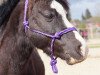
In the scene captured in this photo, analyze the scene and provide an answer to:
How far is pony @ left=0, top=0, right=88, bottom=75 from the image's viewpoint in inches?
189

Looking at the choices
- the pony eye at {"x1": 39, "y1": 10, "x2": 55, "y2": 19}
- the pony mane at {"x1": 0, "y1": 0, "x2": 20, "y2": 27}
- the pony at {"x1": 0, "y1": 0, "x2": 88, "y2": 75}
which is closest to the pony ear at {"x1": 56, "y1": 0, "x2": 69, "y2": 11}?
the pony at {"x1": 0, "y1": 0, "x2": 88, "y2": 75}

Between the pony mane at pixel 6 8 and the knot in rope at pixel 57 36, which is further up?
the pony mane at pixel 6 8

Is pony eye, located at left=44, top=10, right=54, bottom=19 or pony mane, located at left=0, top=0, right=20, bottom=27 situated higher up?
pony mane, located at left=0, top=0, right=20, bottom=27

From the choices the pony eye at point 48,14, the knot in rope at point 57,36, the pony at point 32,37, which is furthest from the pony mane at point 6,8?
the knot in rope at point 57,36

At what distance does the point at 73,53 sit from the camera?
473cm

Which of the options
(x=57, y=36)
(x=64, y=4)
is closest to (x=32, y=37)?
(x=57, y=36)

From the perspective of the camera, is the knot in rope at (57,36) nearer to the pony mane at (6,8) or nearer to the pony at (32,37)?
the pony at (32,37)

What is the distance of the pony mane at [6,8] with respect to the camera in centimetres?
532

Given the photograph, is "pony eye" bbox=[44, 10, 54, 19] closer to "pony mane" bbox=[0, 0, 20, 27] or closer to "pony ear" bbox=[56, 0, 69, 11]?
"pony ear" bbox=[56, 0, 69, 11]

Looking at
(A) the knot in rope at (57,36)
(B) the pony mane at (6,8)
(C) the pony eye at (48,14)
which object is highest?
(B) the pony mane at (6,8)

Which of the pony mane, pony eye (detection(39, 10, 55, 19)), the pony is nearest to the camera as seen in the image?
the pony

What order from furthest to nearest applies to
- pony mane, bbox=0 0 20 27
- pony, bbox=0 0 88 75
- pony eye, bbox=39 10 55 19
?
1. pony mane, bbox=0 0 20 27
2. pony eye, bbox=39 10 55 19
3. pony, bbox=0 0 88 75

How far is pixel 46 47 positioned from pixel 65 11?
553mm

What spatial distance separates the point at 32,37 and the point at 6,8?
65cm
